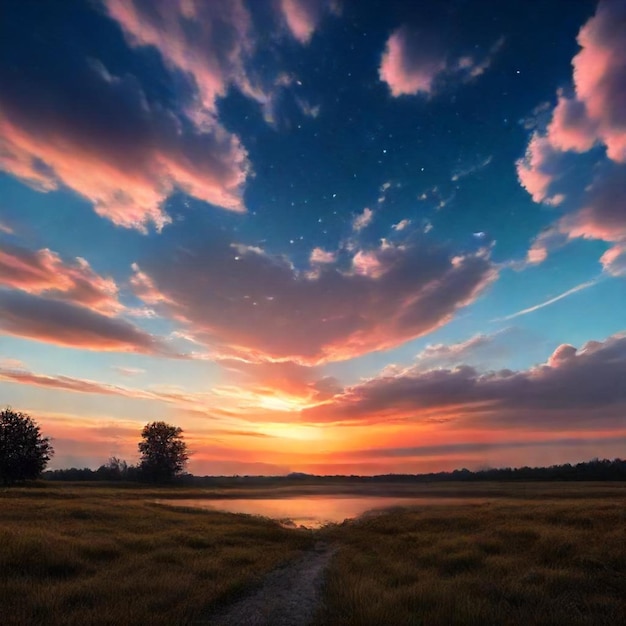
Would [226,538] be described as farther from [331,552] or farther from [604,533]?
[604,533]

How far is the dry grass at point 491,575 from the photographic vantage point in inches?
494

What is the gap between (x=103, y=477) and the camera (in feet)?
418

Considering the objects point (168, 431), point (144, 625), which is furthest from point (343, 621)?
point (168, 431)

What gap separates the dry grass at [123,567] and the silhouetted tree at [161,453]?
80617 millimetres

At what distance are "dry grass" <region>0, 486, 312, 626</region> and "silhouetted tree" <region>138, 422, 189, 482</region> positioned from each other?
80617 millimetres

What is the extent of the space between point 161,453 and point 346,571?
10048 cm

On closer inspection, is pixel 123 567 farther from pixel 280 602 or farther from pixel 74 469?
pixel 74 469

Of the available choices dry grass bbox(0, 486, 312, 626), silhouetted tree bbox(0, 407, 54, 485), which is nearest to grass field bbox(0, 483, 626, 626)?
dry grass bbox(0, 486, 312, 626)

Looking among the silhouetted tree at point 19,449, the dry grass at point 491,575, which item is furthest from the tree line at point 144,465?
the dry grass at point 491,575

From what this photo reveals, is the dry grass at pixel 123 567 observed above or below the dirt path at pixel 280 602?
above

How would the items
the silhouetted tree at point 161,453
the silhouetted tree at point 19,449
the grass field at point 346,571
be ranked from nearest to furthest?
the grass field at point 346,571
the silhouetted tree at point 19,449
the silhouetted tree at point 161,453

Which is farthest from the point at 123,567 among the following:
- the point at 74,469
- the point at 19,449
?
the point at 74,469

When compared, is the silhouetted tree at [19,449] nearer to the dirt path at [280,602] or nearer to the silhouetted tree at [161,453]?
the silhouetted tree at [161,453]

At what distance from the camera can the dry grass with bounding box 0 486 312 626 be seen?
40.3ft
